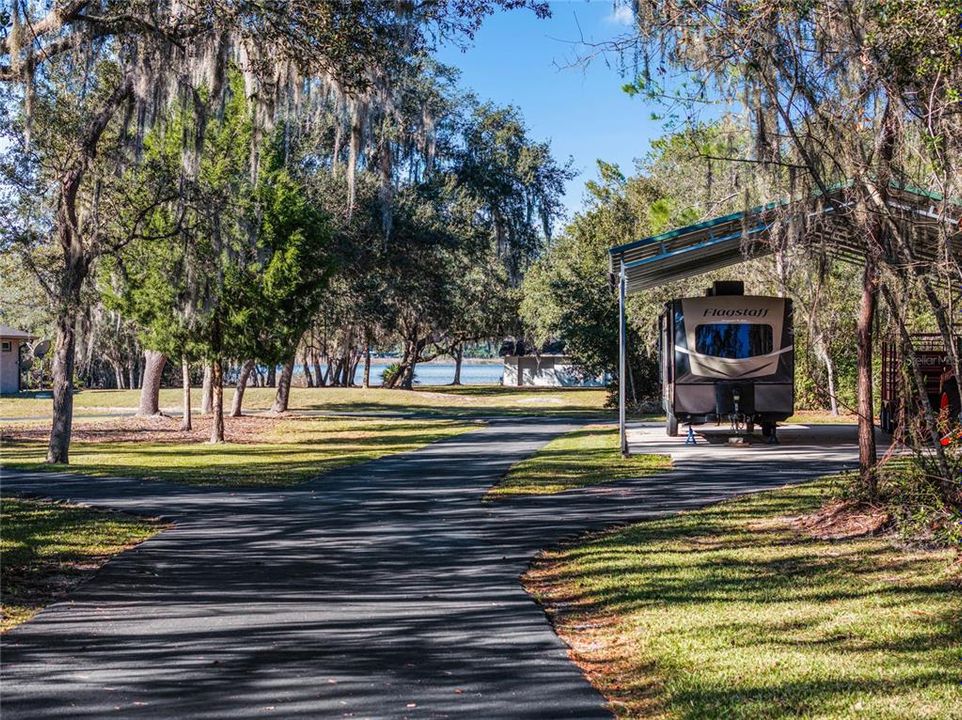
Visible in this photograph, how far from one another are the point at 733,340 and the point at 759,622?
13101 millimetres

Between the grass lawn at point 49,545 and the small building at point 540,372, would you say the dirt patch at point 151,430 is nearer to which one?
the grass lawn at point 49,545

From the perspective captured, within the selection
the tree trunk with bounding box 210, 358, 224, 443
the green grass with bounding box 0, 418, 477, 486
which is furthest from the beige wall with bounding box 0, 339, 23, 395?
the tree trunk with bounding box 210, 358, 224, 443

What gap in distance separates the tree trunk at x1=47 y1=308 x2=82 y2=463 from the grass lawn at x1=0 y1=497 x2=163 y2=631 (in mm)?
4675

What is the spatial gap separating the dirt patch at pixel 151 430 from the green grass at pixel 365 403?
474 cm

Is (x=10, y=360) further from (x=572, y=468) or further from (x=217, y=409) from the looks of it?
(x=572, y=468)

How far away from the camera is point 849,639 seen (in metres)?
6.12

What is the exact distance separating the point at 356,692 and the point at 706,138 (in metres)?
7.20

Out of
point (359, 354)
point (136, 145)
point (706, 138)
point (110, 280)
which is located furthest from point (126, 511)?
point (359, 354)

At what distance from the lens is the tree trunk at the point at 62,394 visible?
58.1 ft

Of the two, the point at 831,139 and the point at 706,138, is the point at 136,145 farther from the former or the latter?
the point at 831,139

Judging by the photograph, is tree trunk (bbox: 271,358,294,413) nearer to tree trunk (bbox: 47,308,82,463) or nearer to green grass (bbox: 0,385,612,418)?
green grass (bbox: 0,385,612,418)

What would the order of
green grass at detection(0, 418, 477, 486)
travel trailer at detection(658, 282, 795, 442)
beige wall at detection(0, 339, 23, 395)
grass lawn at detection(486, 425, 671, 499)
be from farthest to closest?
beige wall at detection(0, 339, 23, 395) → travel trailer at detection(658, 282, 795, 442) → green grass at detection(0, 418, 477, 486) → grass lawn at detection(486, 425, 671, 499)

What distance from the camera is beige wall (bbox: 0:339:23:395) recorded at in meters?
44.3

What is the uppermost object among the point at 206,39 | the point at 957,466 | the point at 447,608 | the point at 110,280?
the point at 206,39
